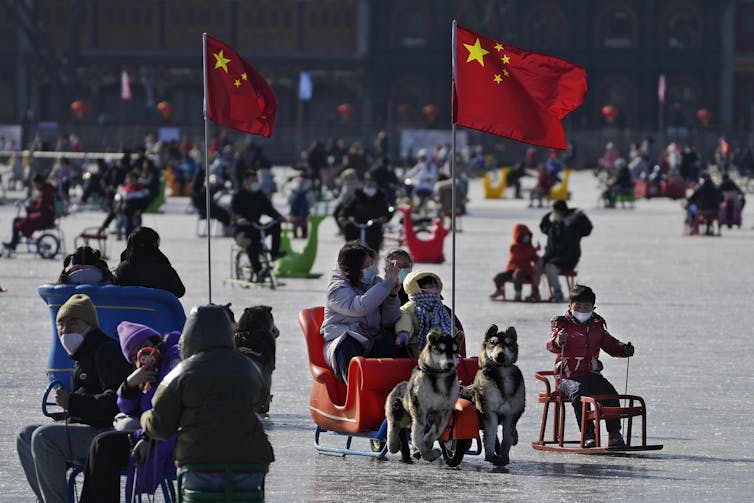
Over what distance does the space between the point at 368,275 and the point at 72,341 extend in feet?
8.02

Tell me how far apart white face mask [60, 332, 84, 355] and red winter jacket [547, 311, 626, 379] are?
3059 millimetres

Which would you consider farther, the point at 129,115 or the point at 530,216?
the point at 129,115

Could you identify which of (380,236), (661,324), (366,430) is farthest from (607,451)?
(380,236)

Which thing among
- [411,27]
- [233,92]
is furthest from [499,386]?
[411,27]

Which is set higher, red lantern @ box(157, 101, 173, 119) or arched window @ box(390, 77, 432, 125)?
arched window @ box(390, 77, 432, 125)

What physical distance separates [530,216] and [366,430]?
28.3 meters

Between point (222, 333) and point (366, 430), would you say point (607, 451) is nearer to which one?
point (366, 430)

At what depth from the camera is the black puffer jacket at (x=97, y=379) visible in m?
7.65

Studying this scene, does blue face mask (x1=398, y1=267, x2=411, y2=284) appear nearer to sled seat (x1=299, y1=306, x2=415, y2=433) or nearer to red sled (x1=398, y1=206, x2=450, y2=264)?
sled seat (x1=299, y1=306, x2=415, y2=433)

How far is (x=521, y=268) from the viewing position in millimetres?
19516

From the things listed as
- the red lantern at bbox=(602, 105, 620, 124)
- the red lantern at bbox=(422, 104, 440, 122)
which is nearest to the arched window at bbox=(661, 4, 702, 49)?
the red lantern at bbox=(602, 105, 620, 124)

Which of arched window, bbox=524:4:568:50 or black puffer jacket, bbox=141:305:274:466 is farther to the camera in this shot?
arched window, bbox=524:4:568:50

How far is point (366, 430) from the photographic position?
9680 millimetres

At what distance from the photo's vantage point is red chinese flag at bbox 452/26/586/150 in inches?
428
